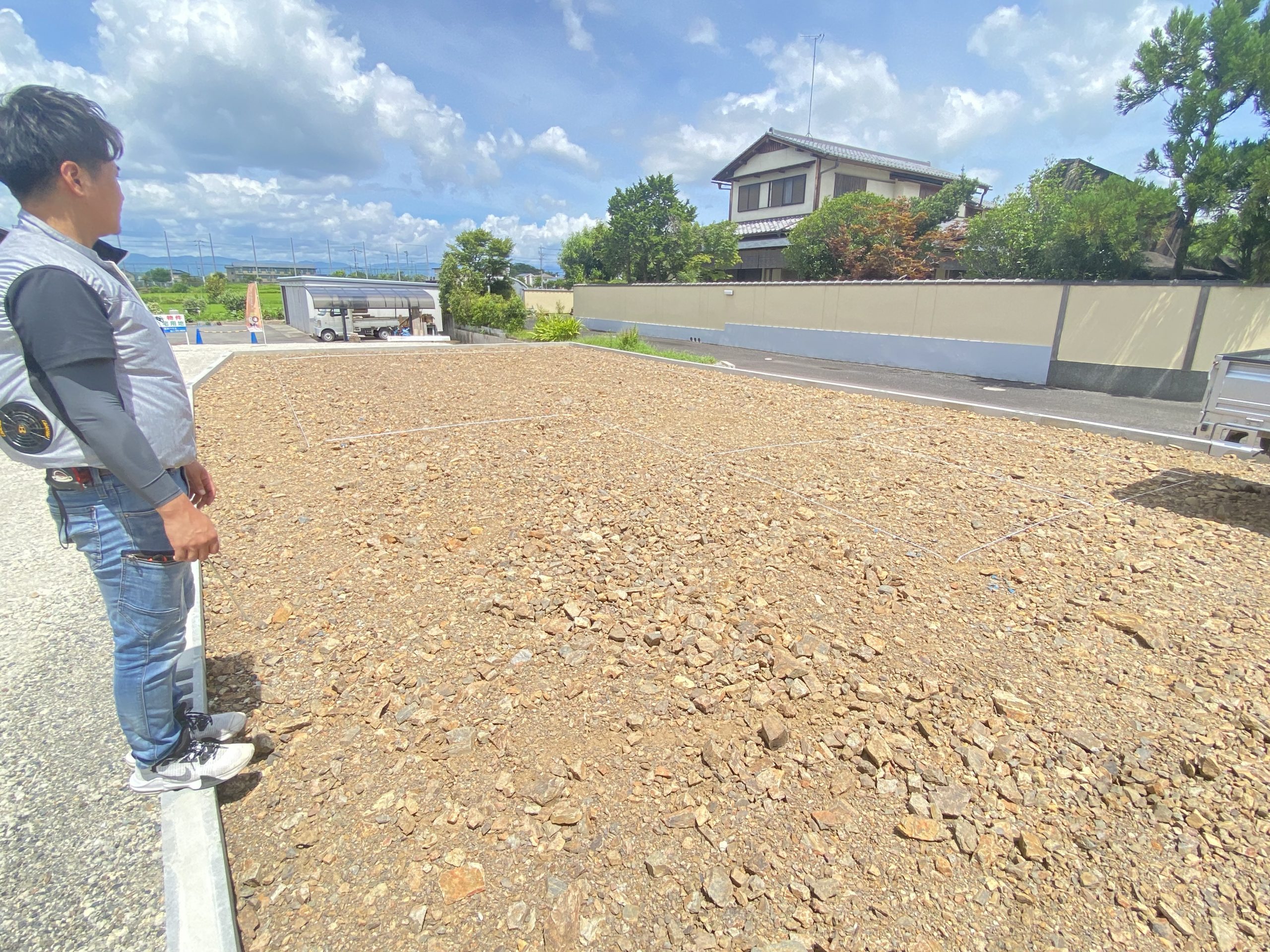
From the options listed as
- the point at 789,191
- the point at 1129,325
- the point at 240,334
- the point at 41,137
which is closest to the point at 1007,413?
the point at 1129,325

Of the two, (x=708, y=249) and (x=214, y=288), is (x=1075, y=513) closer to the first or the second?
(x=708, y=249)

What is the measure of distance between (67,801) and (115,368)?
139cm

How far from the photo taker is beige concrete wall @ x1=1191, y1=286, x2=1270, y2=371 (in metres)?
10.2

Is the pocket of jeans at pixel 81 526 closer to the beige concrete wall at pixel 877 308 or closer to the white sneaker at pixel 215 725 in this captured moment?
the white sneaker at pixel 215 725

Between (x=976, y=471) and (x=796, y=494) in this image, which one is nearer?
(x=796, y=494)

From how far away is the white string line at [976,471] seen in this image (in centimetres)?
488

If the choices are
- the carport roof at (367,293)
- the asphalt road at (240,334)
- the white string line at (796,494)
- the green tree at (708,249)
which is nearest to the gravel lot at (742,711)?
the white string line at (796,494)

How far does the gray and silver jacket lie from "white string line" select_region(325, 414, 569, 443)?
4.54 metres

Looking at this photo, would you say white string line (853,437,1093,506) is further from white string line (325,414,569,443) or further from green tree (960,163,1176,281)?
green tree (960,163,1176,281)

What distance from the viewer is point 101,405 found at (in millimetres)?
1565

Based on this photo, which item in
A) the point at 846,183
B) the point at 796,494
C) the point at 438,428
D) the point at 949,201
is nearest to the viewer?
the point at 796,494

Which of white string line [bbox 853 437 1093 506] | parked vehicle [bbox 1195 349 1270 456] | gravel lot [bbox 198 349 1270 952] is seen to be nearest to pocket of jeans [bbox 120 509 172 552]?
gravel lot [bbox 198 349 1270 952]

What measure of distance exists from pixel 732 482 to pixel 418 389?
599cm

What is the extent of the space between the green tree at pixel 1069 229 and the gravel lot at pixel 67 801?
15022mm
